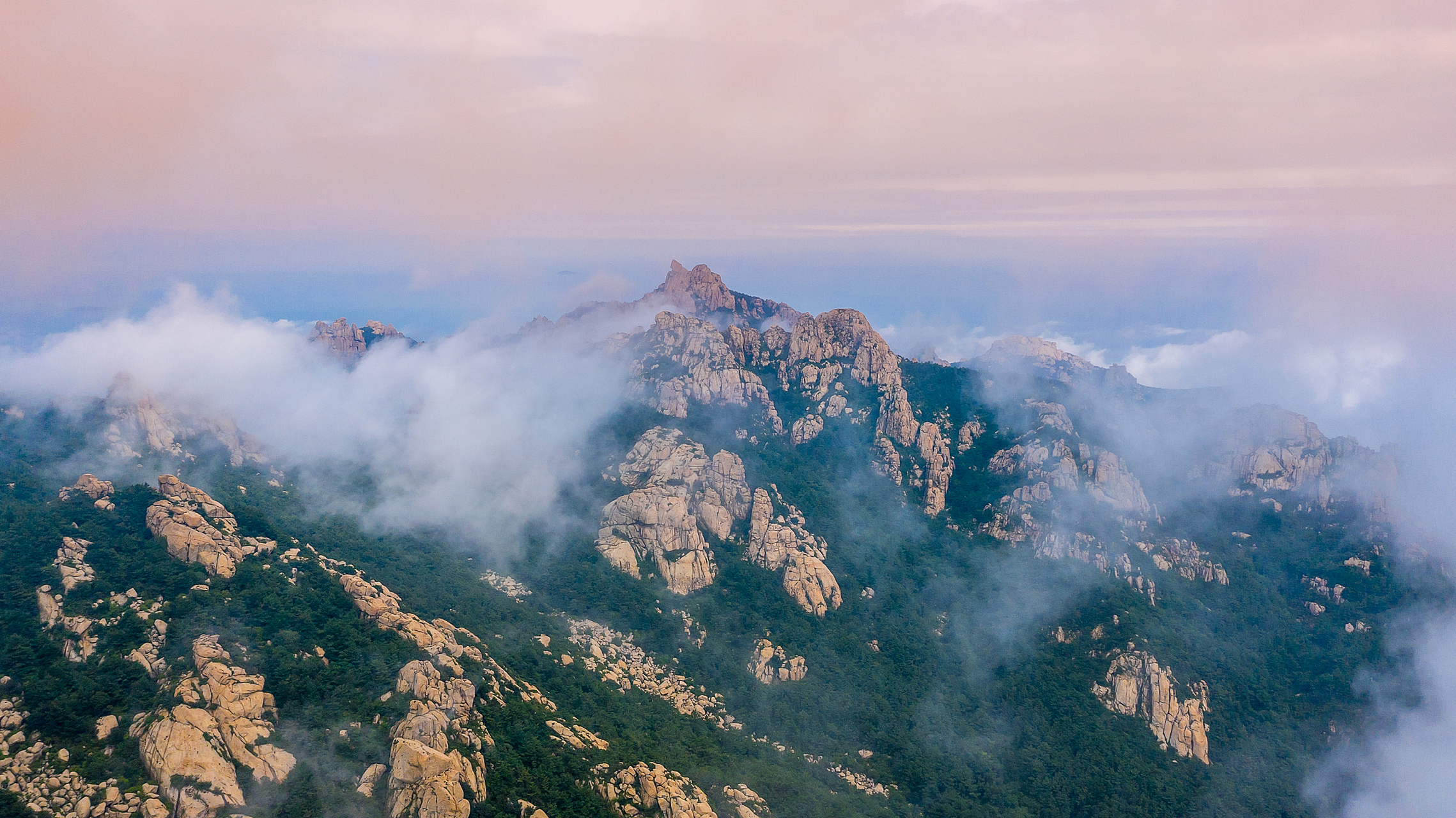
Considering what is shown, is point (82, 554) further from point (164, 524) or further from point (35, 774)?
point (35, 774)

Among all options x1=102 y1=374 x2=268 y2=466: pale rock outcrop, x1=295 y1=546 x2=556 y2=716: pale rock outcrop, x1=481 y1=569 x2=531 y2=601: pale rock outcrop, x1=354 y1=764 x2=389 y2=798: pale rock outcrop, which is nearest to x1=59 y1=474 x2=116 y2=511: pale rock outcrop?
x1=295 y1=546 x2=556 y2=716: pale rock outcrop

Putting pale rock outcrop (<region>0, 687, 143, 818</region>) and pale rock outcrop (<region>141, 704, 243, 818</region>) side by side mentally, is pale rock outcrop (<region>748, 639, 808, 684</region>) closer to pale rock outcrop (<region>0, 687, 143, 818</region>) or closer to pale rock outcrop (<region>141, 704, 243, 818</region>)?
pale rock outcrop (<region>141, 704, 243, 818</region>)

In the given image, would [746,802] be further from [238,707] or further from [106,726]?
[106,726]

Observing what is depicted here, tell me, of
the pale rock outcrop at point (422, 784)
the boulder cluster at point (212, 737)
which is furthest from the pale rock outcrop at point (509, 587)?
the pale rock outcrop at point (422, 784)

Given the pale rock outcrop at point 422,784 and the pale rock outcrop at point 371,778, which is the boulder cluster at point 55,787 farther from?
the pale rock outcrop at point 422,784

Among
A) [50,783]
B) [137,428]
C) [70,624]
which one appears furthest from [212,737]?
[137,428]

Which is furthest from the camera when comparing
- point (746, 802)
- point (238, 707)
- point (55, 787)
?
point (746, 802)

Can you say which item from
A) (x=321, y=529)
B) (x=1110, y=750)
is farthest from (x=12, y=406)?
(x=1110, y=750)
